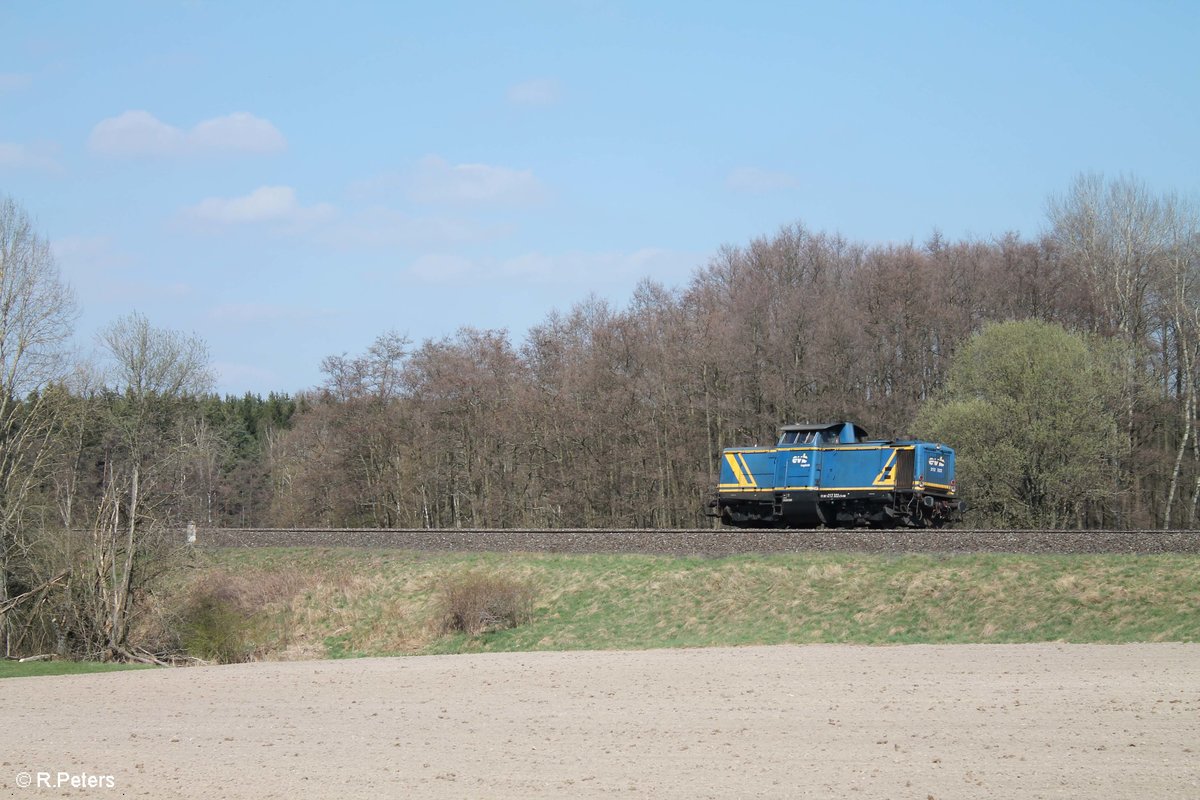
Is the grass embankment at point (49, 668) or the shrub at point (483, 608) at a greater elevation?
the shrub at point (483, 608)

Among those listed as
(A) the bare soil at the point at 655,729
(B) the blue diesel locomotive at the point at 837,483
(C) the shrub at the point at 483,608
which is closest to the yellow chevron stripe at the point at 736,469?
(B) the blue diesel locomotive at the point at 837,483

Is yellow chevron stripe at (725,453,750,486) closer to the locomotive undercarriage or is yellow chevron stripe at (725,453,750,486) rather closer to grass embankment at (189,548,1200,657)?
the locomotive undercarriage

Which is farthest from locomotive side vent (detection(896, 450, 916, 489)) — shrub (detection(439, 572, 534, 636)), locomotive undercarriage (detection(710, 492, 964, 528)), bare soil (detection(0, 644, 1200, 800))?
bare soil (detection(0, 644, 1200, 800))

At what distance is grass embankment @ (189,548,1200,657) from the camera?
21.5 metres

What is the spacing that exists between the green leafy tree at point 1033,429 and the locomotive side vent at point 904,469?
8324 mm

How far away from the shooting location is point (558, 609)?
2686 cm

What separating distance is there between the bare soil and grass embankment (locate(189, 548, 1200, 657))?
Result: 8.46 ft

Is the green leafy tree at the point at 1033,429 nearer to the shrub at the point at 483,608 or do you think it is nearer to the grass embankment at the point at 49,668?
the shrub at the point at 483,608

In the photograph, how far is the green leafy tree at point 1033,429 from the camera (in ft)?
125

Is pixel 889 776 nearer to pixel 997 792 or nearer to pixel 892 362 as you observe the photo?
→ pixel 997 792

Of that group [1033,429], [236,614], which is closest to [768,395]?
[1033,429]

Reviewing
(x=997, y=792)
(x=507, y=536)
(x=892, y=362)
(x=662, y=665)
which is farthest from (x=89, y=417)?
(x=997, y=792)

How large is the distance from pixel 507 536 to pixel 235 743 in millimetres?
20992

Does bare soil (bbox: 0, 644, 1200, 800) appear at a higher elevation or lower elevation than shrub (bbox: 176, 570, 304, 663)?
higher
